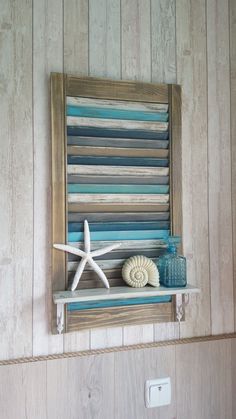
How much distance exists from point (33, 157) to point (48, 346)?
599 millimetres

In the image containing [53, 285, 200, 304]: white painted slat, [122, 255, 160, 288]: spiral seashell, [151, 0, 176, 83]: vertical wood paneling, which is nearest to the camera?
[53, 285, 200, 304]: white painted slat

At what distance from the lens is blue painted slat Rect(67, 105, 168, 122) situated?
1.15 m

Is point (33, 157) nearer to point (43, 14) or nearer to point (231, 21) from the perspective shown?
point (43, 14)

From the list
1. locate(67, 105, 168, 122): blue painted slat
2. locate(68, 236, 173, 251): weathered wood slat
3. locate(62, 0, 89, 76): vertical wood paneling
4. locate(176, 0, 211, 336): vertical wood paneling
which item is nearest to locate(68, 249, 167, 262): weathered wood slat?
locate(68, 236, 173, 251): weathered wood slat

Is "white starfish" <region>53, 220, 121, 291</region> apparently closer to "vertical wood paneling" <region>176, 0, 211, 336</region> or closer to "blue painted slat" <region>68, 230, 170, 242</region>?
"blue painted slat" <region>68, 230, 170, 242</region>

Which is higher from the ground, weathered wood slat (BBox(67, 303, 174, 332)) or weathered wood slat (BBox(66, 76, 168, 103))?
weathered wood slat (BBox(66, 76, 168, 103))

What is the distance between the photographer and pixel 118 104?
3.90 ft

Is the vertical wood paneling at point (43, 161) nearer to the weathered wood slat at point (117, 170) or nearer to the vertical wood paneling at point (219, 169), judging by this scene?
the weathered wood slat at point (117, 170)

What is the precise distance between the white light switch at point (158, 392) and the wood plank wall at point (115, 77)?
0.47 feet

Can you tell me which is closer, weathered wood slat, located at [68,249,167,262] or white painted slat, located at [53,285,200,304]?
white painted slat, located at [53,285,200,304]

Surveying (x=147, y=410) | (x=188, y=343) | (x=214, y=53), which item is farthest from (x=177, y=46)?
(x=147, y=410)

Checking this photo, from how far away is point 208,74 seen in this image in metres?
1.30

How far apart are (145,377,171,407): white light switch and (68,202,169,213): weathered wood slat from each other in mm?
578

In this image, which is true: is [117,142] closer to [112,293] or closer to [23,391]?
[112,293]
